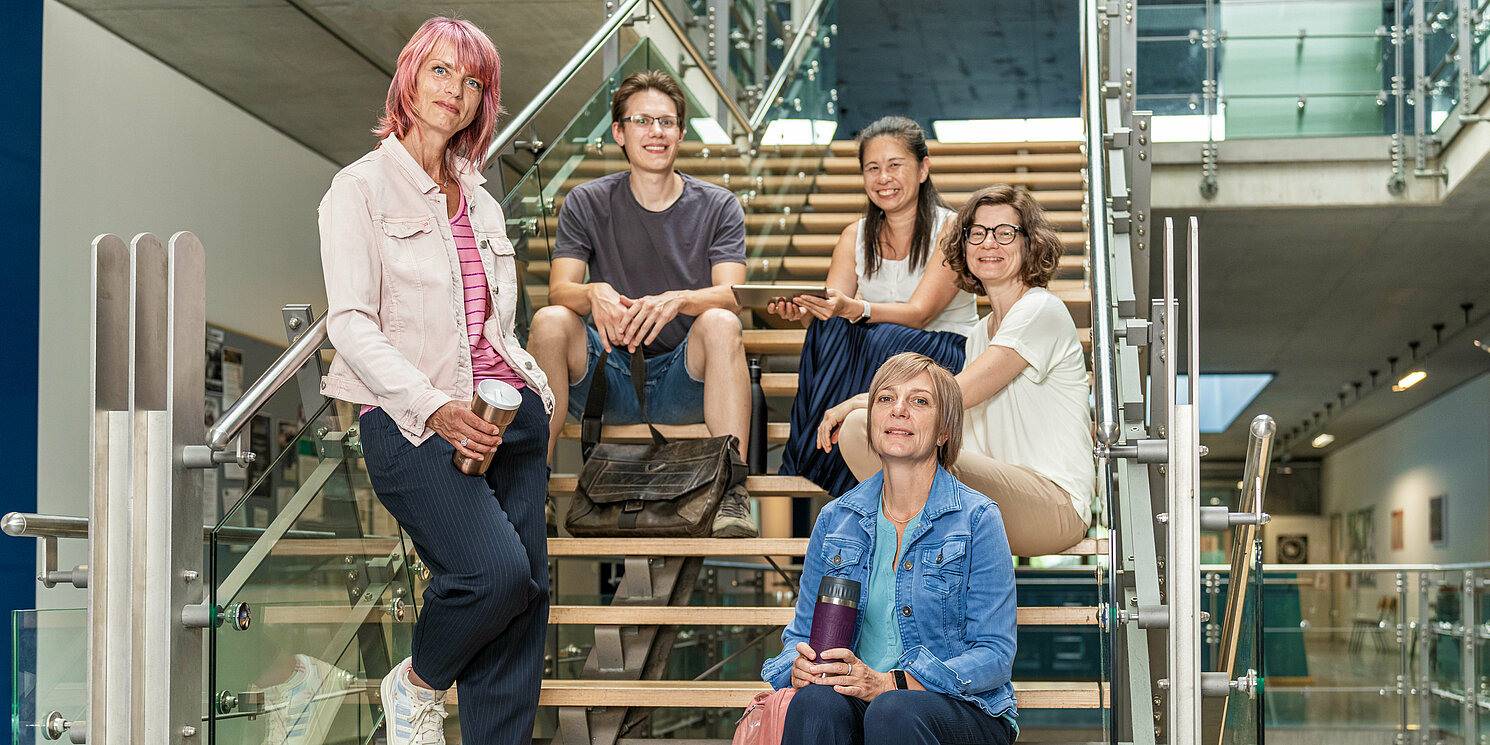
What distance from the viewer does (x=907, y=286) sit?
4121 millimetres

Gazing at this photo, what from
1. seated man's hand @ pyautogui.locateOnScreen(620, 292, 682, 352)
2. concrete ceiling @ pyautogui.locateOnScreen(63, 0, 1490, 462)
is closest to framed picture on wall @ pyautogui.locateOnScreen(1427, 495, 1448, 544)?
concrete ceiling @ pyautogui.locateOnScreen(63, 0, 1490, 462)

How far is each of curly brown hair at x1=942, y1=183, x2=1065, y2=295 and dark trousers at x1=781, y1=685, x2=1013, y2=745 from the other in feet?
4.43

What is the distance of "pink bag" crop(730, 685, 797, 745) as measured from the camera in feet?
7.84

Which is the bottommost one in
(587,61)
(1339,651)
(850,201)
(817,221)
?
(1339,651)

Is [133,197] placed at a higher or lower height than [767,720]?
higher

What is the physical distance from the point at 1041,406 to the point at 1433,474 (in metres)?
12.3

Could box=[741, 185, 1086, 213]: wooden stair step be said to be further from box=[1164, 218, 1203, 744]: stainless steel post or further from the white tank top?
box=[1164, 218, 1203, 744]: stainless steel post

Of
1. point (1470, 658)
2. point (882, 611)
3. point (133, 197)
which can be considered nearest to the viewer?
point (882, 611)

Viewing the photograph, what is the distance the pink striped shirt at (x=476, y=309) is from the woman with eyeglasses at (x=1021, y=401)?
1.04 metres

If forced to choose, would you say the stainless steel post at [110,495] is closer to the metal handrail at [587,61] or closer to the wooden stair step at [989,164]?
the metal handrail at [587,61]

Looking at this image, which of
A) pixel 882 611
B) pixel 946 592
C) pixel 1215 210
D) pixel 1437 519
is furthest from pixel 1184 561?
pixel 1437 519

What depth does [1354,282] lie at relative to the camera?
9.93m

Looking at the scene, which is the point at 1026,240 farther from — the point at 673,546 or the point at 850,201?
the point at 850,201

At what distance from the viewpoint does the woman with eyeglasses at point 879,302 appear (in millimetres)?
3816
